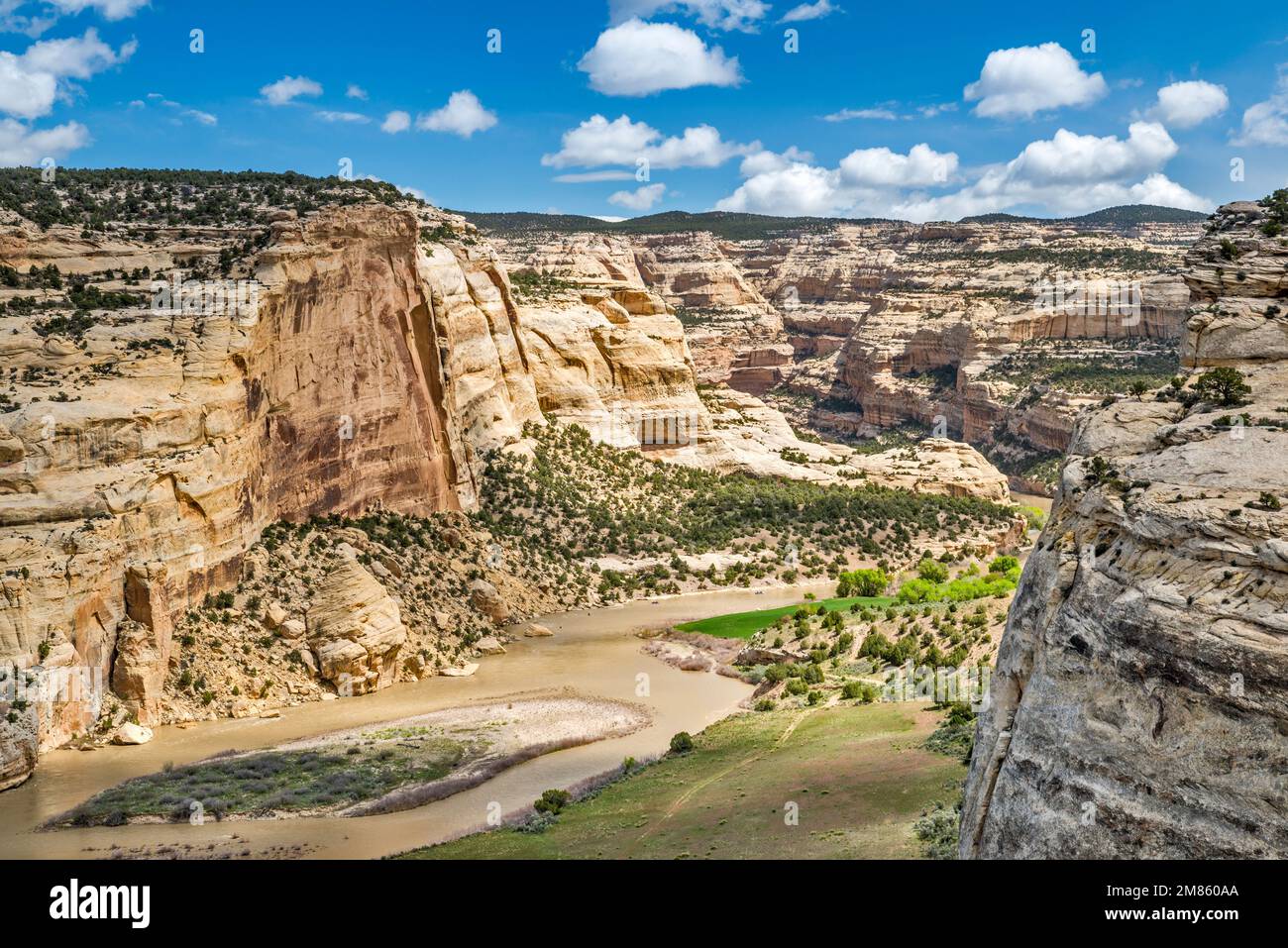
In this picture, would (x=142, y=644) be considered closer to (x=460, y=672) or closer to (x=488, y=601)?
(x=460, y=672)

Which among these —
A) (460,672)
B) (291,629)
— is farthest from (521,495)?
(291,629)

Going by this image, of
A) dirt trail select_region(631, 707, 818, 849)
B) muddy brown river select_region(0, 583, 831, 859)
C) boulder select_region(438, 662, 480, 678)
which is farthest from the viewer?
boulder select_region(438, 662, 480, 678)

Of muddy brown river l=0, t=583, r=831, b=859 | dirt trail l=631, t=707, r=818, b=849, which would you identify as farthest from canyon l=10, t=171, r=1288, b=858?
dirt trail l=631, t=707, r=818, b=849

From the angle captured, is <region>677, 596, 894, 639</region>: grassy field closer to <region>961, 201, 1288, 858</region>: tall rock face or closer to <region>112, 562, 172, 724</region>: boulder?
<region>112, 562, 172, 724</region>: boulder

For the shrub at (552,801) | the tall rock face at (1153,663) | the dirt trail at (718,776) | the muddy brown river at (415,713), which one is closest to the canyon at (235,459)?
the muddy brown river at (415,713)

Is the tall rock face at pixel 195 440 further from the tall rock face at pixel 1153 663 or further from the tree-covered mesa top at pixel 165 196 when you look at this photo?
the tall rock face at pixel 1153 663
